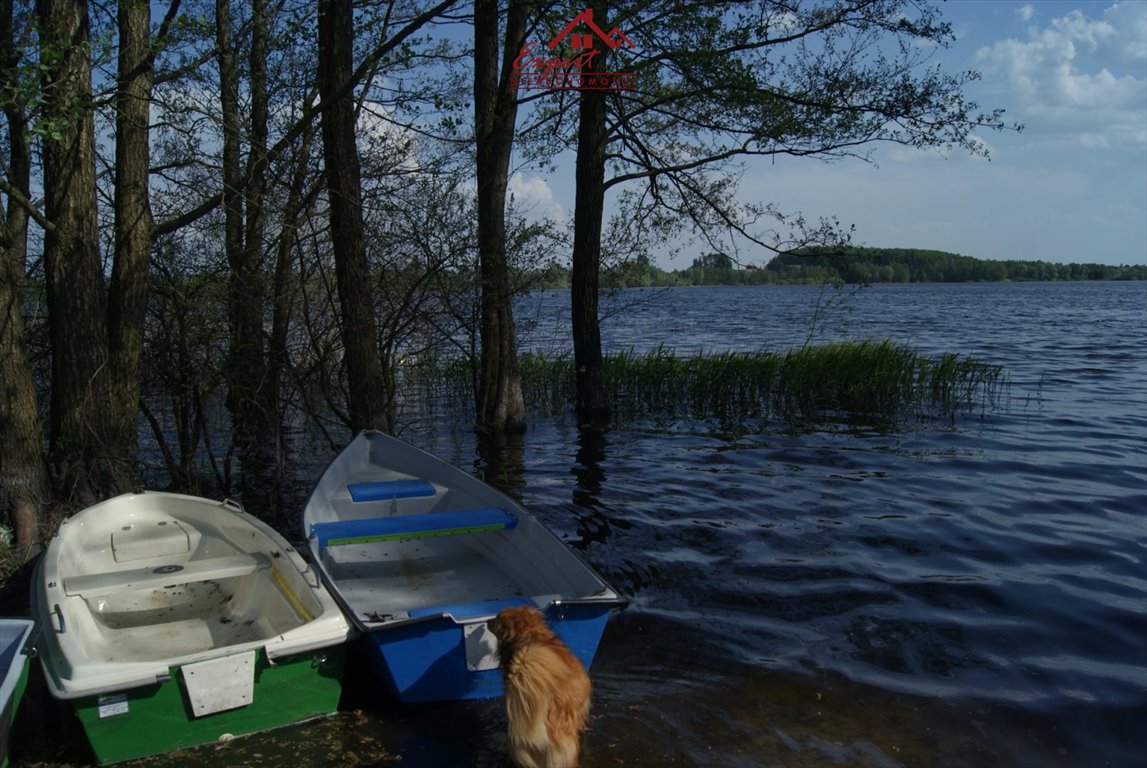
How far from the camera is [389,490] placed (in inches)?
304

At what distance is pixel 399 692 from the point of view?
5027mm

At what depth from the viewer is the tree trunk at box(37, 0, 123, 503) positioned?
24.1 feet

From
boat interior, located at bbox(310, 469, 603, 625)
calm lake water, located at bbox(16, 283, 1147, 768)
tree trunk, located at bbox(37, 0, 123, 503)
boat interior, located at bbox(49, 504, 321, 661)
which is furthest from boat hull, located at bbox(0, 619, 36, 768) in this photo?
tree trunk, located at bbox(37, 0, 123, 503)

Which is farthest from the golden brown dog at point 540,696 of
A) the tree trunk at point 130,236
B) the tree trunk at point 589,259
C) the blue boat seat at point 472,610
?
the tree trunk at point 589,259

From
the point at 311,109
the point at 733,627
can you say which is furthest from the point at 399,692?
the point at 311,109

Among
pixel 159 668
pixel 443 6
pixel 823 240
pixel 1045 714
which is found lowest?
pixel 1045 714

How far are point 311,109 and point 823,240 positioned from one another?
26.7 ft

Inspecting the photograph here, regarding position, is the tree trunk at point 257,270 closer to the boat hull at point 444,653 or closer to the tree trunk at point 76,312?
the tree trunk at point 76,312

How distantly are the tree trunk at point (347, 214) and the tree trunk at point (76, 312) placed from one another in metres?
2.36

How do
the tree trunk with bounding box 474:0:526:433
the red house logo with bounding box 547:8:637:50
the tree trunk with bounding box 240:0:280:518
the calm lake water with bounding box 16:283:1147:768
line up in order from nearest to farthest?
the calm lake water with bounding box 16:283:1147:768 < the tree trunk with bounding box 240:0:280:518 < the red house logo with bounding box 547:8:637:50 < the tree trunk with bounding box 474:0:526:433

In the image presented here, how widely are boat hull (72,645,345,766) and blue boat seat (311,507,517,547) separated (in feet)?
4.57

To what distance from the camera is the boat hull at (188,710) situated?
451 cm

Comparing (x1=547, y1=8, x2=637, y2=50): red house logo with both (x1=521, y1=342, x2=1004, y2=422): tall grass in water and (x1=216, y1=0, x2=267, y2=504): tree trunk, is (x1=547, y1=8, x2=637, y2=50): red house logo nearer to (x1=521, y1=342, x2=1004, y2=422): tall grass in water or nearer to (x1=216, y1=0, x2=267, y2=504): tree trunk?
(x1=216, y1=0, x2=267, y2=504): tree trunk

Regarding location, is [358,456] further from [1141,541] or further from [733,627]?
[1141,541]
